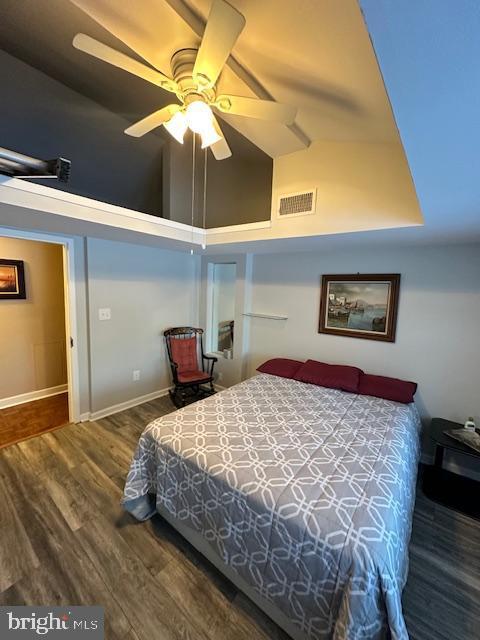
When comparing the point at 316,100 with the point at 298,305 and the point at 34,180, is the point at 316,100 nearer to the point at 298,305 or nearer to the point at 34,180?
the point at 34,180

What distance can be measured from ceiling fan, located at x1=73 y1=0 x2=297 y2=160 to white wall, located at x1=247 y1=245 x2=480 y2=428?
197 centimetres

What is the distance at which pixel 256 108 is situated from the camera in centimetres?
133

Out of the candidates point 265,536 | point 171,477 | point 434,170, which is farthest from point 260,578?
point 434,170

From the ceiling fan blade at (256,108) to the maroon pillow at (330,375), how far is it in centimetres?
231

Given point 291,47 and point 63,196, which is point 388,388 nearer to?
point 291,47

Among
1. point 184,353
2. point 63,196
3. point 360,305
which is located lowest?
point 184,353

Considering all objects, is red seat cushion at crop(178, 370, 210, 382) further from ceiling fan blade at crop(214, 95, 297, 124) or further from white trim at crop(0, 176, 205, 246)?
ceiling fan blade at crop(214, 95, 297, 124)

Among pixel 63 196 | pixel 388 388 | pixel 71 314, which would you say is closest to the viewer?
pixel 63 196

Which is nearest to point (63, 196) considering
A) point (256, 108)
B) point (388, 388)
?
point (256, 108)

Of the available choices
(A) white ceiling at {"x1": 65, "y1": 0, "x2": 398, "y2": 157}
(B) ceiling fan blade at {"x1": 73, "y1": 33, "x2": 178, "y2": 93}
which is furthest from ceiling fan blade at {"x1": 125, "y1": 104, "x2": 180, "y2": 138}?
(A) white ceiling at {"x1": 65, "y1": 0, "x2": 398, "y2": 157}

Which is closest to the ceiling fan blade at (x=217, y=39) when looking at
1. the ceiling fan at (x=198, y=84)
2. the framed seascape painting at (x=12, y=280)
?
the ceiling fan at (x=198, y=84)

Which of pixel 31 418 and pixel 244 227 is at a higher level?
pixel 244 227

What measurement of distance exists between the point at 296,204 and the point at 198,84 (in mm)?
1273

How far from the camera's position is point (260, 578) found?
1.33 m
